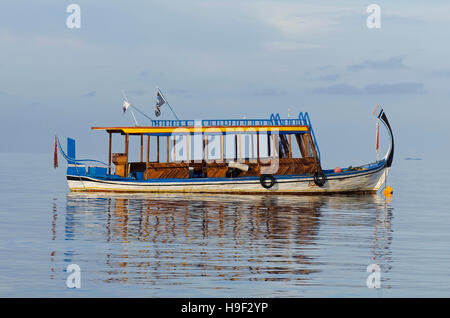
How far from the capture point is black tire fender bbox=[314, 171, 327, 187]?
132ft

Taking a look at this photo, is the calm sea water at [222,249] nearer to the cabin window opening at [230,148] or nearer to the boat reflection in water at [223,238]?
the boat reflection in water at [223,238]

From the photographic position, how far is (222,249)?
19.9m

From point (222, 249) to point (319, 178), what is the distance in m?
21.2

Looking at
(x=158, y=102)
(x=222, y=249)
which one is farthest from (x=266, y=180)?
(x=222, y=249)

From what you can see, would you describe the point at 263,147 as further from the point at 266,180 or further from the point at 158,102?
the point at 158,102

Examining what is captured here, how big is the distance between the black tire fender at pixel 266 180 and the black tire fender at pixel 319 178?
8.07 feet

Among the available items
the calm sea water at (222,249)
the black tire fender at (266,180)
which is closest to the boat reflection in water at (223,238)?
the calm sea water at (222,249)

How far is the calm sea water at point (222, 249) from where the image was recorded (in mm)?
14781

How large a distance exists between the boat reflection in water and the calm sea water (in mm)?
35

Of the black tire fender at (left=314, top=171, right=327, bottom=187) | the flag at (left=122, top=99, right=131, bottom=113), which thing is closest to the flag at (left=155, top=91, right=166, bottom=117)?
the flag at (left=122, top=99, right=131, bottom=113)

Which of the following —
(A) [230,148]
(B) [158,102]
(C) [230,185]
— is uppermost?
(B) [158,102]

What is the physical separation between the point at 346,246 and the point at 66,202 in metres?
20.6

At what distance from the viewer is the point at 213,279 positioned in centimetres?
1540
